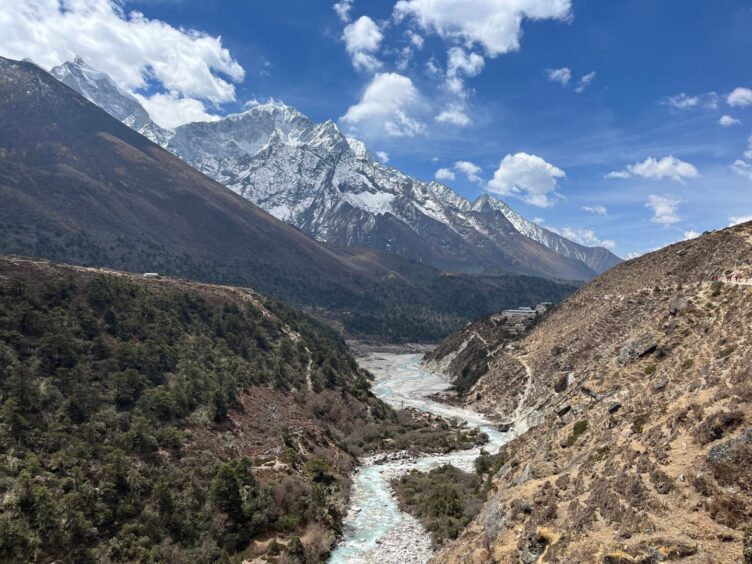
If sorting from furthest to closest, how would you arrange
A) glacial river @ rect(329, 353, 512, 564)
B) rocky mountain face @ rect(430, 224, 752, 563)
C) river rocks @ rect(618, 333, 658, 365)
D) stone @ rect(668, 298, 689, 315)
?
stone @ rect(668, 298, 689, 315)
river rocks @ rect(618, 333, 658, 365)
glacial river @ rect(329, 353, 512, 564)
rocky mountain face @ rect(430, 224, 752, 563)

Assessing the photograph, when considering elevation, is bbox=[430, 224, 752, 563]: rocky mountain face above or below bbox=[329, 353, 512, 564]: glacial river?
above

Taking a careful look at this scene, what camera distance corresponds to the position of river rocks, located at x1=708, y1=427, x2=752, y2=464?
25531 mm

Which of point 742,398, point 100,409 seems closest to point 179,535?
point 100,409

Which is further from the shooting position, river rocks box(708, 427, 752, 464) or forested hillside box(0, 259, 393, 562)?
forested hillside box(0, 259, 393, 562)

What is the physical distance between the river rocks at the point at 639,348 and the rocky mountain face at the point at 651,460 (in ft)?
0.59

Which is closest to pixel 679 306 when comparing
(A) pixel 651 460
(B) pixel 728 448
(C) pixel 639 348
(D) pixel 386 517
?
(C) pixel 639 348

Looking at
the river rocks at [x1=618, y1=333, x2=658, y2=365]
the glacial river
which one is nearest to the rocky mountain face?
the river rocks at [x1=618, y1=333, x2=658, y2=365]

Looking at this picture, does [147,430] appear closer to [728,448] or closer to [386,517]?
[386,517]

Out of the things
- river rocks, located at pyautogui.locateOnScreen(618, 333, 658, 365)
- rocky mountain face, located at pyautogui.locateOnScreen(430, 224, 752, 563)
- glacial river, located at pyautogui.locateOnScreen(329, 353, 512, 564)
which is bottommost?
glacial river, located at pyautogui.locateOnScreen(329, 353, 512, 564)

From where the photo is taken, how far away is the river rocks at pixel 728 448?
2553 centimetres

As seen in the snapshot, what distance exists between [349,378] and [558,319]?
56.3 m

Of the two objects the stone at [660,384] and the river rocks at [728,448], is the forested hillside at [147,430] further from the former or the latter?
the river rocks at [728,448]

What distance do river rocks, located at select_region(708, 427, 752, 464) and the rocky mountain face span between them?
70 millimetres

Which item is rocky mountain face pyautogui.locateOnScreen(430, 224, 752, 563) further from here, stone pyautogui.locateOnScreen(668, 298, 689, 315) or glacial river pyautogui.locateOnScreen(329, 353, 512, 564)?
glacial river pyautogui.locateOnScreen(329, 353, 512, 564)
